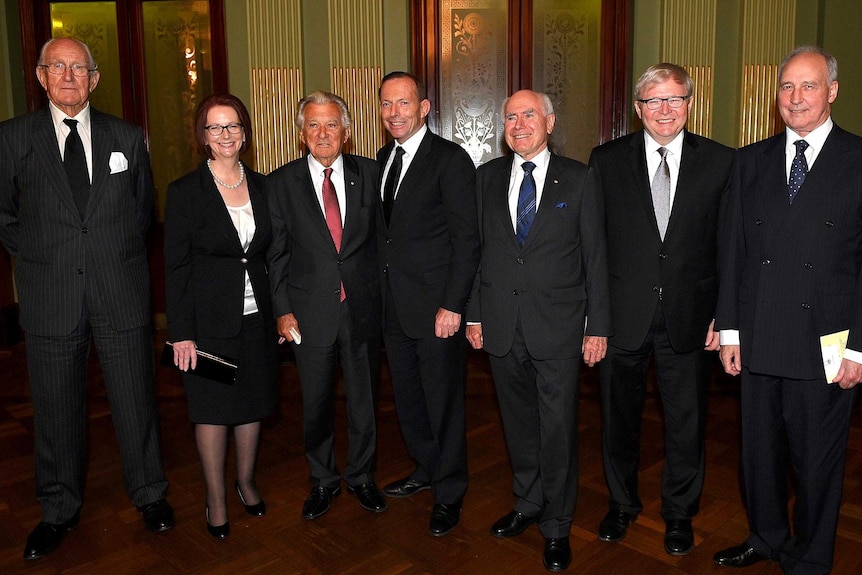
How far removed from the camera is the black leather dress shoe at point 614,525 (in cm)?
279

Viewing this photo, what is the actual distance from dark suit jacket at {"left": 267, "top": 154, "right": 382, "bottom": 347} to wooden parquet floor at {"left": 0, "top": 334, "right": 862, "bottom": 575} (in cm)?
76

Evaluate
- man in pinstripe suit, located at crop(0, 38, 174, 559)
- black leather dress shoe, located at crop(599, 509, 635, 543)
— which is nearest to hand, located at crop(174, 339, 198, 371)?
man in pinstripe suit, located at crop(0, 38, 174, 559)

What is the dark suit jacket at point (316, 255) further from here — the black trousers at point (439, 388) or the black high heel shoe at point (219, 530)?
the black high heel shoe at point (219, 530)

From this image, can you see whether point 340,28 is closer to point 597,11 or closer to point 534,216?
point 597,11

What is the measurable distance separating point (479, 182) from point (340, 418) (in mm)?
2007

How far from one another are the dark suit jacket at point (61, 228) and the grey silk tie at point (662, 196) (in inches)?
75.4

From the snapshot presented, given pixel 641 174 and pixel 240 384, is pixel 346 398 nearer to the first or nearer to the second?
pixel 240 384

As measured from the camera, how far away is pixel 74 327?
272 cm

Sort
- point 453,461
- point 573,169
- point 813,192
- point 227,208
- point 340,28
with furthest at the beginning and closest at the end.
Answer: point 340,28 < point 453,461 < point 227,208 < point 573,169 < point 813,192

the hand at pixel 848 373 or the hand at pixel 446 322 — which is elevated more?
the hand at pixel 446 322

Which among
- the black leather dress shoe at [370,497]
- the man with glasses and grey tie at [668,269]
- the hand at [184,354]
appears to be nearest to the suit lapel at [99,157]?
the hand at [184,354]

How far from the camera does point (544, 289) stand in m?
2.57

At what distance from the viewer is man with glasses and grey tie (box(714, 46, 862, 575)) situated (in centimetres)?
227

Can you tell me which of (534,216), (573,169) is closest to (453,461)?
(534,216)
